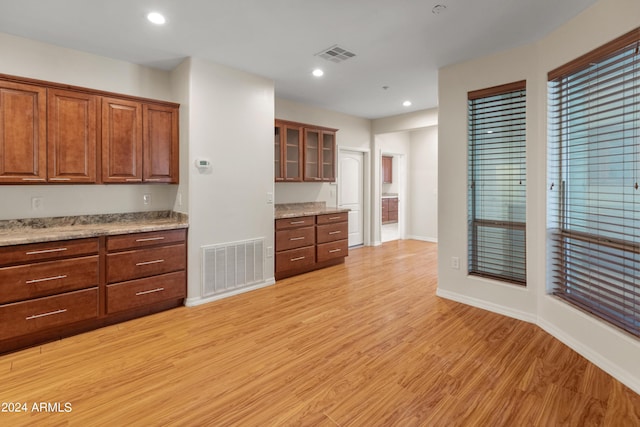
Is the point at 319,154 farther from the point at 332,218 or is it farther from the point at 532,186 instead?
the point at 532,186

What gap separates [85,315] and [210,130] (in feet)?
7.20

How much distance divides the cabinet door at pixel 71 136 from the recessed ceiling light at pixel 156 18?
1.06 metres

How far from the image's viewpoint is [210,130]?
146 inches

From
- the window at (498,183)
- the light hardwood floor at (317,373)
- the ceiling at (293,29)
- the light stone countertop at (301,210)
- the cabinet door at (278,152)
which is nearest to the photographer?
the light hardwood floor at (317,373)

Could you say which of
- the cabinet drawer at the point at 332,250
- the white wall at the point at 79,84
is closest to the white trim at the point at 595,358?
the cabinet drawer at the point at 332,250

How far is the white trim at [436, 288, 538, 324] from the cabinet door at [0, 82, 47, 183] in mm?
4298

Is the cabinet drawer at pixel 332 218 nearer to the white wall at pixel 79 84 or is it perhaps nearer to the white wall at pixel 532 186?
the white wall at pixel 532 186

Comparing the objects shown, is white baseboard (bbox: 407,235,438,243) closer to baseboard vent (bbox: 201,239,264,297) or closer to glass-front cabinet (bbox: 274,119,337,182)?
glass-front cabinet (bbox: 274,119,337,182)

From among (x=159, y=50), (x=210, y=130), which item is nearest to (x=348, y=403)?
(x=210, y=130)

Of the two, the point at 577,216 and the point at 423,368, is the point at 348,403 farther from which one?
the point at 577,216

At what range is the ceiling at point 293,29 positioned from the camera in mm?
2525

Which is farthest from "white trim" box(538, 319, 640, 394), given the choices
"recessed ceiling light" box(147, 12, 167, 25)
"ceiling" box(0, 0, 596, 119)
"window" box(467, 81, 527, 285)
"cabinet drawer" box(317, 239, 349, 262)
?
"recessed ceiling light" box(147, 12, 167, 25)

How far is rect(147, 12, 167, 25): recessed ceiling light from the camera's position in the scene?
2.65 metres

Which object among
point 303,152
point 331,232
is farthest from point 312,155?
point 331,232
